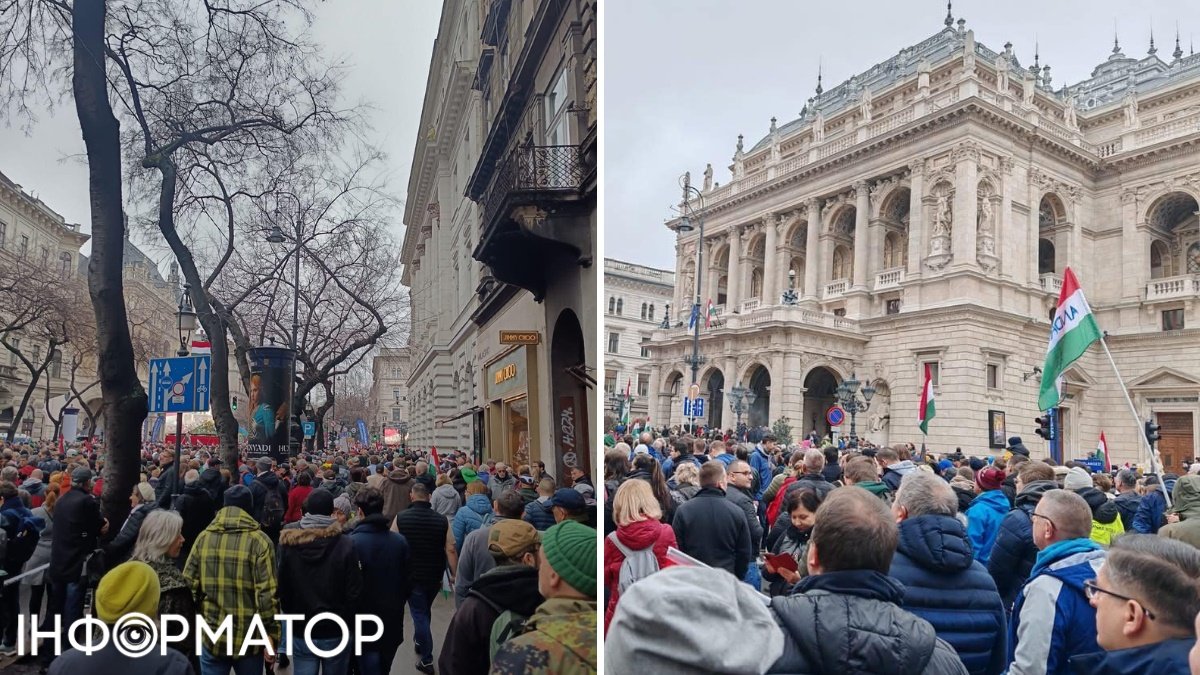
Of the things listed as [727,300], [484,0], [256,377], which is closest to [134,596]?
[484,0]

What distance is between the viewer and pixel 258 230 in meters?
6.24

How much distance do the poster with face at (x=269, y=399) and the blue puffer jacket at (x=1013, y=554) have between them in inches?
299

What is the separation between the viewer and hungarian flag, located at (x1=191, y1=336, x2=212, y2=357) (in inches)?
211

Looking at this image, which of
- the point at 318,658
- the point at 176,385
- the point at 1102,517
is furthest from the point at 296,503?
the point at 1102,517

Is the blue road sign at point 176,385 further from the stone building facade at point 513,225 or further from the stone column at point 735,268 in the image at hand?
the stone column at point 735,268

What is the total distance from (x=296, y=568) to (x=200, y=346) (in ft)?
5.75

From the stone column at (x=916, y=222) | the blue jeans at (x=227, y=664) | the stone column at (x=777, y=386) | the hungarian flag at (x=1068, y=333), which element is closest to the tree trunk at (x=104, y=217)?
the blue jeans at (x=227, y=664)

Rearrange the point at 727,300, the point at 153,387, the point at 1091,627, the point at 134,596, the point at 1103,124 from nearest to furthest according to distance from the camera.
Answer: the point at 1091,627, the point at 134,596, the point at 153,387, the point at 1103,124, the point at 727,300

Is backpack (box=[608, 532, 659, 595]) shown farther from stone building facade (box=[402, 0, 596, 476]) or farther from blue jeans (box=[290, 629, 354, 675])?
blue jeans (box=[290, 629, 354, 675])

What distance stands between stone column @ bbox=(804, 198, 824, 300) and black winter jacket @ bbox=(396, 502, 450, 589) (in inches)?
1496

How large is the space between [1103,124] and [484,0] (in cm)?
4604

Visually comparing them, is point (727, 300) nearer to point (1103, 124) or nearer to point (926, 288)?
point (926, 288)

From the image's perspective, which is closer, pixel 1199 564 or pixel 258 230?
pixel 1199 564

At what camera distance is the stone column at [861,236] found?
39844 millimetres
